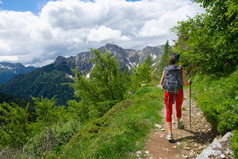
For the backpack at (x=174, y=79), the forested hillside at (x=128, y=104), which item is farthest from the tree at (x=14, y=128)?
the backpack at (x=174, y=79)

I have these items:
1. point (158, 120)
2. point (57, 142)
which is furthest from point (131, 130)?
point (57, 142)

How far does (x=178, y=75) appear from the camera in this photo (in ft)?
15.8

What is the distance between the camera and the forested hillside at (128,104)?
→ 4.80m

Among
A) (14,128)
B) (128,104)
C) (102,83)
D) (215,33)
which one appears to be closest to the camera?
(215,33)

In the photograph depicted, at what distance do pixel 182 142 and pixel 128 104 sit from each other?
524 cm

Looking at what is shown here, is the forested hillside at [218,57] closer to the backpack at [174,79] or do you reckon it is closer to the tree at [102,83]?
the backpack at [174,79]

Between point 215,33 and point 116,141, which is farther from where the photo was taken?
point 215,33

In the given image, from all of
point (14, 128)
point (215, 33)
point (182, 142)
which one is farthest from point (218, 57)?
point (14, 128)

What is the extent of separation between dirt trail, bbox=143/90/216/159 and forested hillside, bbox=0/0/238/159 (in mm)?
398

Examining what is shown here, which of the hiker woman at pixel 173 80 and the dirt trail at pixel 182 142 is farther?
the hiker woman at pixel 173 80

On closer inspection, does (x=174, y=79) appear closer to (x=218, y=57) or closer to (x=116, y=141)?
(x=116, y=141)

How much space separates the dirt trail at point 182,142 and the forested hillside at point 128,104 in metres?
0.40

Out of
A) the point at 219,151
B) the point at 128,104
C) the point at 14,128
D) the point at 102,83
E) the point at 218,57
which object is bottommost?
the point at 14,128

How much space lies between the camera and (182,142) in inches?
190
